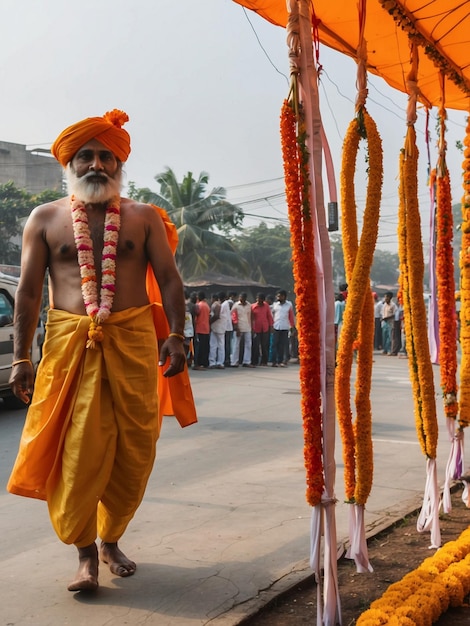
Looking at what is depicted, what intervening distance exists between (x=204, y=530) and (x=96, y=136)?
2369mm

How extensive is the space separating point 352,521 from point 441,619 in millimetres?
648

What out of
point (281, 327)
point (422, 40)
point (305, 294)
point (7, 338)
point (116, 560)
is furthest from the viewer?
point (281, 327)

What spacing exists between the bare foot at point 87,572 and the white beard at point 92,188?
1645 mm

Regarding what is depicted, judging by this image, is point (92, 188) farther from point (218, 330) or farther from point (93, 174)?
point (218, 330)

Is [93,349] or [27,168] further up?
[27,168]

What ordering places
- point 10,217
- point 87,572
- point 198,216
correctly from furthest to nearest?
point 198,216
point 10,217
point 87,572

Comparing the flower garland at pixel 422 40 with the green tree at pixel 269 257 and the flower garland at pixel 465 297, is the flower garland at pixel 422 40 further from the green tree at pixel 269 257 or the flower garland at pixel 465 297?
the green tree at pixel 269 257

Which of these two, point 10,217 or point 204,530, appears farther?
point 10,217

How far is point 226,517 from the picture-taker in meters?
4.88

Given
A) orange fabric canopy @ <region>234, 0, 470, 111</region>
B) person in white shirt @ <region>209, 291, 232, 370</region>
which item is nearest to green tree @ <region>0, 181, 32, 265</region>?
person in white shirt @ <region>209, 291, 232, 370</region>

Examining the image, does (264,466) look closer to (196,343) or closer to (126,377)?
(126,377)

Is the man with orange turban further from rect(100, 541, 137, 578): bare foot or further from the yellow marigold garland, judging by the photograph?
the yellow marigold garland

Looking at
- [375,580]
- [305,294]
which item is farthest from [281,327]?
[305,294]

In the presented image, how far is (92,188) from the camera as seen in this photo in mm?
3719
